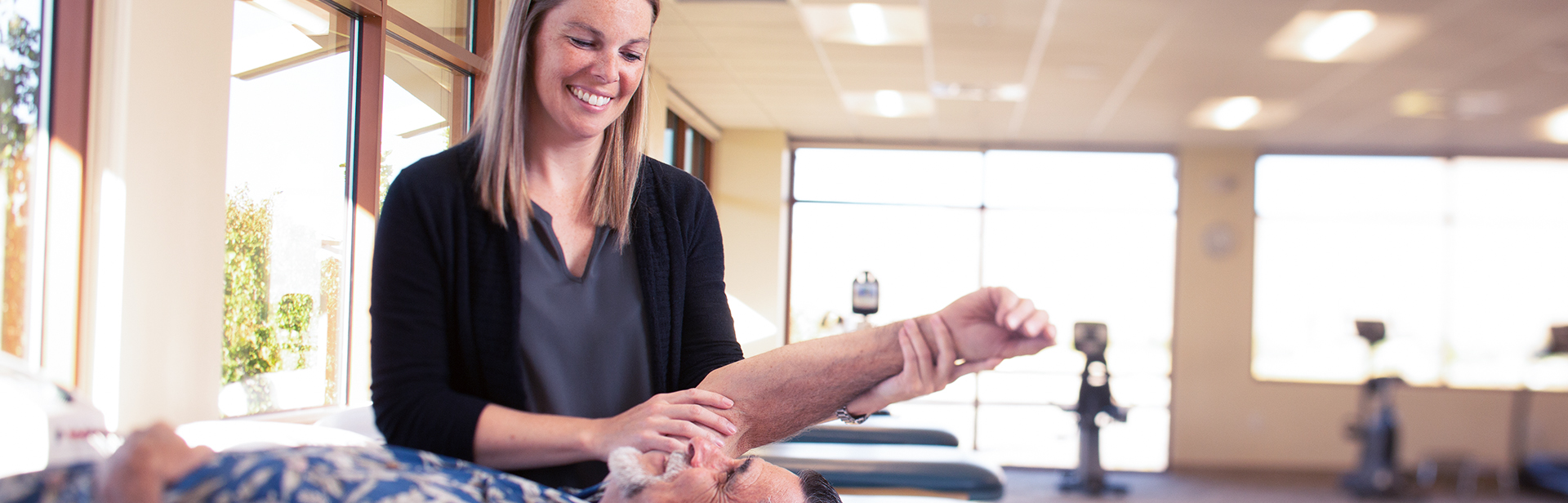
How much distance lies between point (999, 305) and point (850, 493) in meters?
2.79

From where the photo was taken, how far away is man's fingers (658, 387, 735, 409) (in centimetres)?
99

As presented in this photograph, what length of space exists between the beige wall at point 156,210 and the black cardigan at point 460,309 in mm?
1556

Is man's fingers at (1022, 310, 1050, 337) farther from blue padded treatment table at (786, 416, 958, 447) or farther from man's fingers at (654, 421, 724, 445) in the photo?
blue padded treatment table at (786, 416, 958, 447)

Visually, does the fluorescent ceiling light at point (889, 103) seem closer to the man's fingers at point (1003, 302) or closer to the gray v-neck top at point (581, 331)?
the gray v-neck top at point (581, 331)

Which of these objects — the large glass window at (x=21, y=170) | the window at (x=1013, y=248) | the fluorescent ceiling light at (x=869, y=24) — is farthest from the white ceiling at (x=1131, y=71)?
the large glass window at (x=21, y=170)

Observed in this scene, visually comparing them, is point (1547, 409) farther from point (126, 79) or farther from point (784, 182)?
point (126, 79)

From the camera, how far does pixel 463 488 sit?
828 millimetres

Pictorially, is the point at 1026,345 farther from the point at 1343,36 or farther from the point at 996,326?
the point at 1343,36

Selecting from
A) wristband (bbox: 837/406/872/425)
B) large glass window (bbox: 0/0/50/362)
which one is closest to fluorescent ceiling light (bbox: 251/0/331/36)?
large glass window (bbox: 0/0/50/362)

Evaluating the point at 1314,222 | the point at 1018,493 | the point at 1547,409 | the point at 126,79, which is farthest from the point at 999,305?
the point at 1547,409

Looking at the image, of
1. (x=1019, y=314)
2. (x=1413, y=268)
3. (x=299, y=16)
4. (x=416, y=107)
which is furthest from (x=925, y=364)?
(x=1413, y=268)

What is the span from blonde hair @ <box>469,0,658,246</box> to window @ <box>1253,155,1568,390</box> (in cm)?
792

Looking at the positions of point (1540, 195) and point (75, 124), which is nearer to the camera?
point (75, 124)

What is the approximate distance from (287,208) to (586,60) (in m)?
2.39
